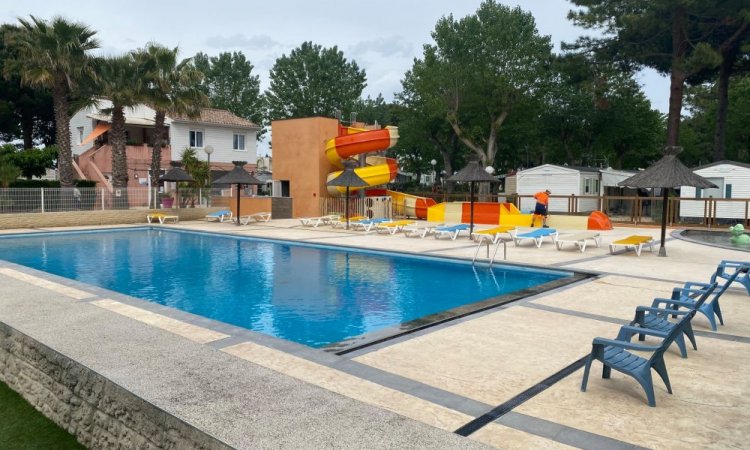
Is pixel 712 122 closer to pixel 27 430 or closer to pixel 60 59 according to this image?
pixel 60 59

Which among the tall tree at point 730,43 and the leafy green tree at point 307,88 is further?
the leafy green tree at point 307,88

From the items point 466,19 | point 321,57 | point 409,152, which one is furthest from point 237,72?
point 466,19

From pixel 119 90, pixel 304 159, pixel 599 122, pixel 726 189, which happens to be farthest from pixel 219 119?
pixel 726 189

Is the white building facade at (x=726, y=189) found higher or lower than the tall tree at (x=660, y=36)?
lower

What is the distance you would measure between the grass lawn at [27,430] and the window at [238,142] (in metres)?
37.9

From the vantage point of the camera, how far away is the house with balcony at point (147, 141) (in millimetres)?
35062

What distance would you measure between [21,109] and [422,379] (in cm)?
5134

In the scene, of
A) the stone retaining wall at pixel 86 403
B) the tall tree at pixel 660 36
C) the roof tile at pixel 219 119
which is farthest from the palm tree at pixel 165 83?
the stone retaining wall at pixel 86 403

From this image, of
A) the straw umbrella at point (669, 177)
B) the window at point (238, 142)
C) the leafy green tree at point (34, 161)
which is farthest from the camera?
the window at point (238, 142)

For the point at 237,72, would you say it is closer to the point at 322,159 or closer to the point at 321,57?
the point at 321,57

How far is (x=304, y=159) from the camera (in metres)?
30.9

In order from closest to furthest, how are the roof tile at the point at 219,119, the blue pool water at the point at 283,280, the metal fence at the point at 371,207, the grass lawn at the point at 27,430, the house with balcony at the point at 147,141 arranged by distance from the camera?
1. the grass lawn at the point at 27,430
2. the blue pool water at the point at 283,280
3. the metal fence at the point at 371,207
4. the house with balcony at the point at 147,141
5. the roof tile at the point at 219,119

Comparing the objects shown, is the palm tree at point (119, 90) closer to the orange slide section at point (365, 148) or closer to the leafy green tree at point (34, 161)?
the leafy green tree at point (34, 161)

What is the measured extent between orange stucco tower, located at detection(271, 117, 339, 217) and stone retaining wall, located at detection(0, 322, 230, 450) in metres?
24.7
